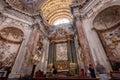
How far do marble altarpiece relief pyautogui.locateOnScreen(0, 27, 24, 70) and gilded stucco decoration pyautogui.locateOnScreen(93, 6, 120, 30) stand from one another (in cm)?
787

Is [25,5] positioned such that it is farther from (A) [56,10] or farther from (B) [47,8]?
(A) [56,10]

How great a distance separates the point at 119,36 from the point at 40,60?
26.0 ft

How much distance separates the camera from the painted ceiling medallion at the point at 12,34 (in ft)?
29.1

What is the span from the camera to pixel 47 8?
579 inches

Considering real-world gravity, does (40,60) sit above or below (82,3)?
below

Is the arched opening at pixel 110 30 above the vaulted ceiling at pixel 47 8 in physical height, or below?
below

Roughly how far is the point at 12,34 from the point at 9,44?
126 centimetres

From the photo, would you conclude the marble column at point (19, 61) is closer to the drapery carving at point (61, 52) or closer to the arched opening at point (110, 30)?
the drapery carving at point (61, 52)

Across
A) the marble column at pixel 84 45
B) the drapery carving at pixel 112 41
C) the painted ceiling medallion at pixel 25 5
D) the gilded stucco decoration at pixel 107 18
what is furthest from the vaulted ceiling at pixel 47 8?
the drapery carving at pixel 112 41

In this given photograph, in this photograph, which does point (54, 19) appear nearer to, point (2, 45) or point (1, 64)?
point (2, 45)

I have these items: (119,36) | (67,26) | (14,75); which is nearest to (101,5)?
(119,36)

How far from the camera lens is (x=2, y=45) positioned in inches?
329

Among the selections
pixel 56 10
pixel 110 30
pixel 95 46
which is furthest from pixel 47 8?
pixel 95 46

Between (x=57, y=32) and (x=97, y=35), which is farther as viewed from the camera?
(x=57, y=32)
